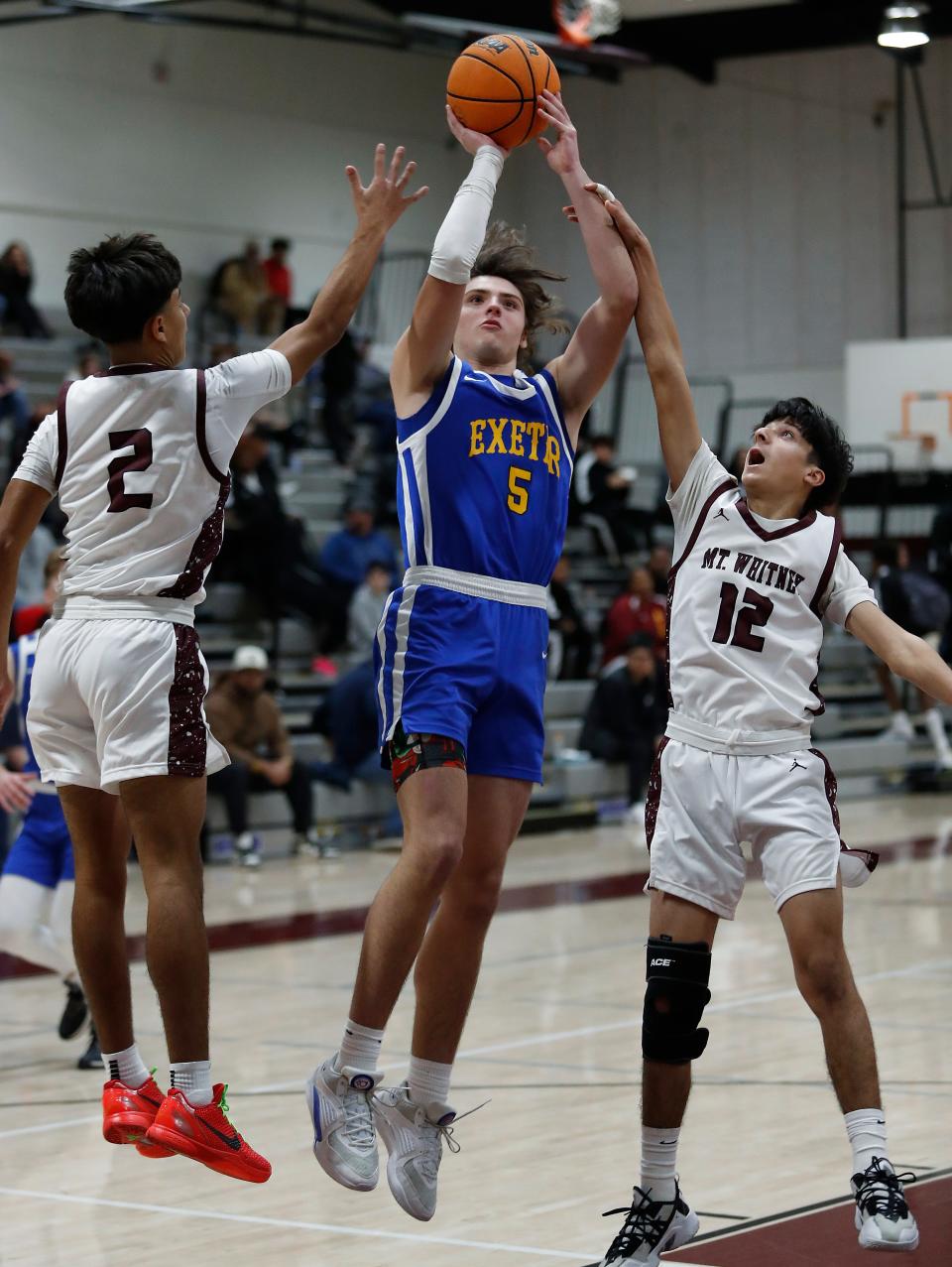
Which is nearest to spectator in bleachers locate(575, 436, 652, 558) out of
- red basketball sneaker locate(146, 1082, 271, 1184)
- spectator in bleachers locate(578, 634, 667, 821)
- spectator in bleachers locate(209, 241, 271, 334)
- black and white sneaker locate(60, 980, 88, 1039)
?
spectator in bleachers locate(209, 241, 271, 334)

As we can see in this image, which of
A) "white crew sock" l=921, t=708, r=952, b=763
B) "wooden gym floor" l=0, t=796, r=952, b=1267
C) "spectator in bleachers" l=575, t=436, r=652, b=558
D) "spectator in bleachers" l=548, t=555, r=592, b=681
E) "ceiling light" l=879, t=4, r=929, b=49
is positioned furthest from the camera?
"spectator in bleachers" l=575, t=436, r=652, b=558

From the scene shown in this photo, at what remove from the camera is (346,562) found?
15359mm

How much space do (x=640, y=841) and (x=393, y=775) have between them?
31.1 ft

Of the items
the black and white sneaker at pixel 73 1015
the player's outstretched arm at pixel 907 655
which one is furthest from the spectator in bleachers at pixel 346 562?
the player's outstretched arm at pixel 907 655

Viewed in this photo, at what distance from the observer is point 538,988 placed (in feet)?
27.8

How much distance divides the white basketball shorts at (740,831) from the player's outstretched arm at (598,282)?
0.95 meters

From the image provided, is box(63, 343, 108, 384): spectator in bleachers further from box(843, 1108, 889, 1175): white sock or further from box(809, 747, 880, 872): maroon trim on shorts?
box(843, 1108, 889, 1175): white sock

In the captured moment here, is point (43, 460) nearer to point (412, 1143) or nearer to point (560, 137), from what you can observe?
point (560, 137)

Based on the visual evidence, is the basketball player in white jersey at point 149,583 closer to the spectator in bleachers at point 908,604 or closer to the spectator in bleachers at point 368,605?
the spectator in bleachers at point 368,605

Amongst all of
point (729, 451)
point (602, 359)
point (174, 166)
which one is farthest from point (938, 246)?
point (602, 359)

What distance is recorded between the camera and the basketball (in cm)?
461

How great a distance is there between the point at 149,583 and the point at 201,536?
162 millimetres

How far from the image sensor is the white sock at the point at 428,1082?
4.59 metres

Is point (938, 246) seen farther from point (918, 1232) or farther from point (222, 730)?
point (918, 1232)
